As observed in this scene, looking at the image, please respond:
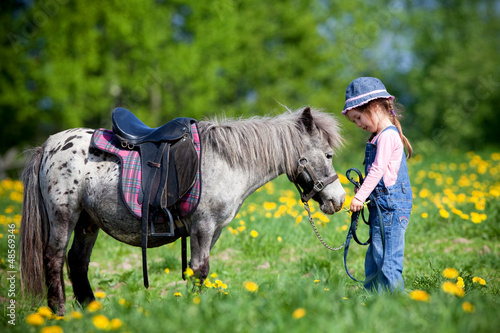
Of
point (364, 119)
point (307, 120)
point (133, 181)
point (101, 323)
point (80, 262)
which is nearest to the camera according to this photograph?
point (101, 323)

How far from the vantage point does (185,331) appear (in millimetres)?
2057

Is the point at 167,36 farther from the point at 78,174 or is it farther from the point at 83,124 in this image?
the point at 78,174

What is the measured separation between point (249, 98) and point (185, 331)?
16444 millimetres

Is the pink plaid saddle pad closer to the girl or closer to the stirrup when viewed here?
the stirrup

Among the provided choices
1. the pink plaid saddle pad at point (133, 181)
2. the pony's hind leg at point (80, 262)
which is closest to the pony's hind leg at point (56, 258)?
the pony's hind leg at point (80, 262)

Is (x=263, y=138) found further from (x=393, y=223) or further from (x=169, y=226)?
(x=393, y=223)

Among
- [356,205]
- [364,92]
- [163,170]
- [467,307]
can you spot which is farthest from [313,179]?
[467,307]

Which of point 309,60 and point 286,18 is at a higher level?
point 286,18

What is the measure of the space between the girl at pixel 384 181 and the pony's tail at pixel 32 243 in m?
2.65

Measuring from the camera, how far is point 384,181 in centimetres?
324

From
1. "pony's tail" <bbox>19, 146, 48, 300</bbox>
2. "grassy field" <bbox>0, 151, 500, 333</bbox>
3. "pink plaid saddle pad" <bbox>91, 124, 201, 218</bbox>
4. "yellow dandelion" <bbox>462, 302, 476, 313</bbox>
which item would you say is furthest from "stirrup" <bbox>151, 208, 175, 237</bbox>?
"yellow dandelion" <bbox>462, 302, 476, 313</bbox>

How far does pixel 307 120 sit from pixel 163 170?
130 centimetres

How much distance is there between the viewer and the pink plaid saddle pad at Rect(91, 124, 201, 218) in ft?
10.5

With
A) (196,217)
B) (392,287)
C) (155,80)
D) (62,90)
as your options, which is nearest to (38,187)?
(196,217)
